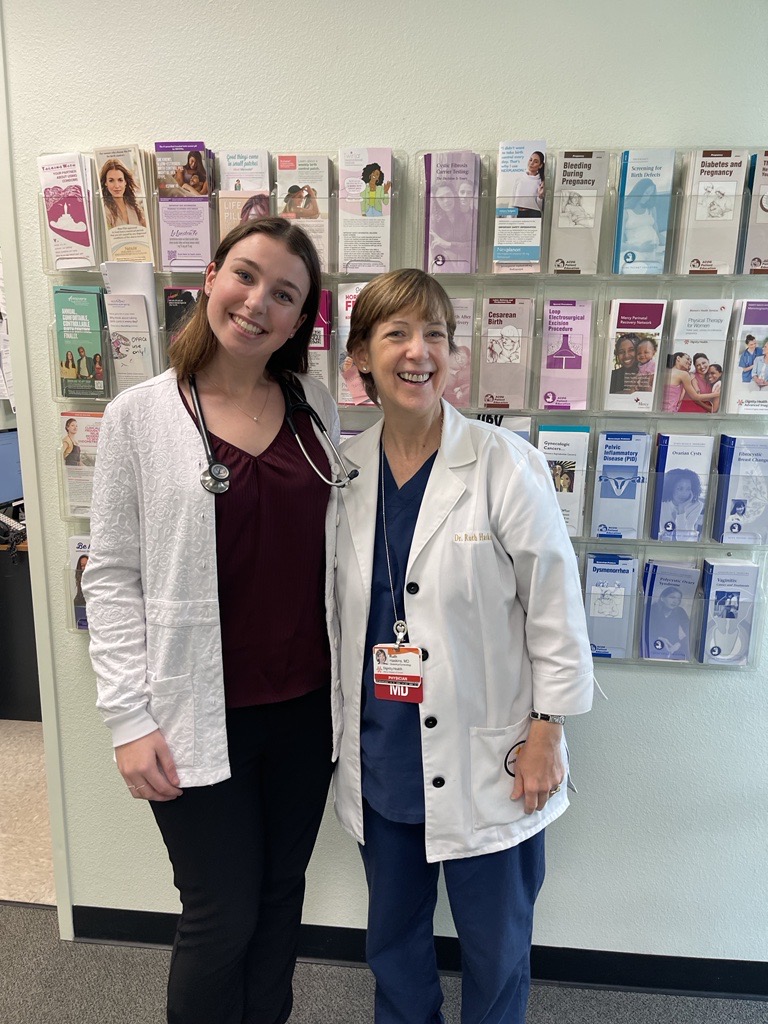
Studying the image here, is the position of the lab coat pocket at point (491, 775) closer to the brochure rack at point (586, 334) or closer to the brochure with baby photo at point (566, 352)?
the brochure rack at point (586, 334)

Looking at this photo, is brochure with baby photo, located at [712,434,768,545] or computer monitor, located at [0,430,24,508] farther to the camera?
computer monitor, located at [0,430,24,508]

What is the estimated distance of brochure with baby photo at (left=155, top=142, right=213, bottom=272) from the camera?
154 centimetres

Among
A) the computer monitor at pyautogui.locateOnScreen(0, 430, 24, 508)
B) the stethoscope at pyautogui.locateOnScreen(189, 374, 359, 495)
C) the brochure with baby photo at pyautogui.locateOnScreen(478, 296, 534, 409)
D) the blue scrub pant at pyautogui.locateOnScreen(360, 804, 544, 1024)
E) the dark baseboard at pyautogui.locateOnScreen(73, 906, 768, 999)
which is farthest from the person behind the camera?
the computer monitor at pyautogui.locateOnScreen(0, 430, 24, 508)

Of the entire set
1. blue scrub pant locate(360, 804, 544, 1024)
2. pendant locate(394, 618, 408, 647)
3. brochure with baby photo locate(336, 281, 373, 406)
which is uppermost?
brochure with baby photo locate(336, 281, 373, 406)

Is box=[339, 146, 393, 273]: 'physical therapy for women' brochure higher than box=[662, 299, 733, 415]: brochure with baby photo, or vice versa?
box=[339, 146, 393, 273]: 'physical therapy for women' brochure

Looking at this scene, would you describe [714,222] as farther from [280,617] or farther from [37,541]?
[37,541]

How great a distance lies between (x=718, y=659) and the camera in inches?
64.1

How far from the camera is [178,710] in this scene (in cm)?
118

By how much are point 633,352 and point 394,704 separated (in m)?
0.95

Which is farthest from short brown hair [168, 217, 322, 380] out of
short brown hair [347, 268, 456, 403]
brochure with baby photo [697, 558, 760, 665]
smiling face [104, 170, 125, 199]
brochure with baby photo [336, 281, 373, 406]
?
brochure with baby photo [697, 558, 760, 665]

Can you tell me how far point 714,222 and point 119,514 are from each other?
1.38 meters

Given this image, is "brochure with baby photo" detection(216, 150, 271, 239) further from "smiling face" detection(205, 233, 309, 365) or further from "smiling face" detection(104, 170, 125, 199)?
"smiling face" detection(205, 233, 309, 365)

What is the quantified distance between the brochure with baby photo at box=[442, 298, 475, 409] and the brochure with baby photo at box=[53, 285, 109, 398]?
33.3 inches

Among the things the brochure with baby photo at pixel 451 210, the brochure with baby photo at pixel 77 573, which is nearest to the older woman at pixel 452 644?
the brochure with baby photo at pixel 451 210
